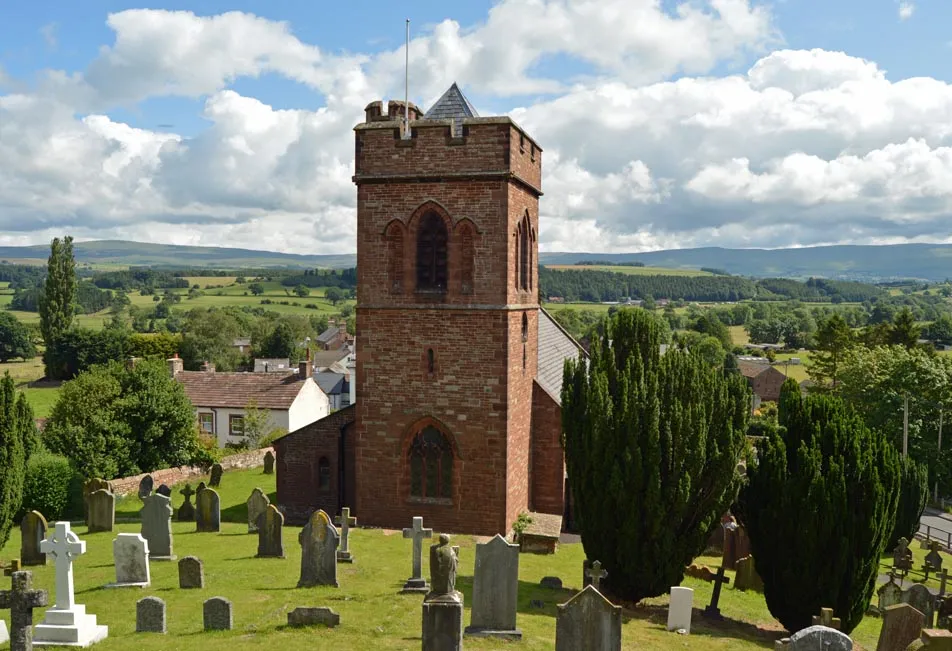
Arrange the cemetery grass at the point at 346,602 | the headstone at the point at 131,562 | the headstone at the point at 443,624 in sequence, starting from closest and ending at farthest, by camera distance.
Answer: the headstone at the point at 443,624 → the cemetery grass at the point at 346,602 → the headstone at the point at 131,562

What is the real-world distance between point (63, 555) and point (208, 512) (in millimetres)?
10285

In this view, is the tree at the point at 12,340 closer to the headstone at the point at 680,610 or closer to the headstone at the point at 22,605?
the headstone at the point at 22,605

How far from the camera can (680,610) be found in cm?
1526

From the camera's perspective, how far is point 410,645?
1241 centimetres

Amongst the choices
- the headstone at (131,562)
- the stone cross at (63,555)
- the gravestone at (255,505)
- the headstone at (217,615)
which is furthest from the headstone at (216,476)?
the headstone at (217,615)

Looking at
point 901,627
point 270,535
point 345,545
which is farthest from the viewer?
point 270,535

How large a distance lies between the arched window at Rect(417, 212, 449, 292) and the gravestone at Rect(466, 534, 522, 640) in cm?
965

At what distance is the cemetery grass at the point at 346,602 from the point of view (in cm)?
1267

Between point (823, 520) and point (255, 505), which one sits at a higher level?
point (823, 520)

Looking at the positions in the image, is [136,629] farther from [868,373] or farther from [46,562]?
[868,373]

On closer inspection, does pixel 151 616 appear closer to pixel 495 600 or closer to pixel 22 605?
pixel 22 605

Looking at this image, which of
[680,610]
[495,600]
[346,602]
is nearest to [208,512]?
[346,602]

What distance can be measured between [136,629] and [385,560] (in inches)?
269

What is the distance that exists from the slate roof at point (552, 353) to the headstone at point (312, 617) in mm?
10282
